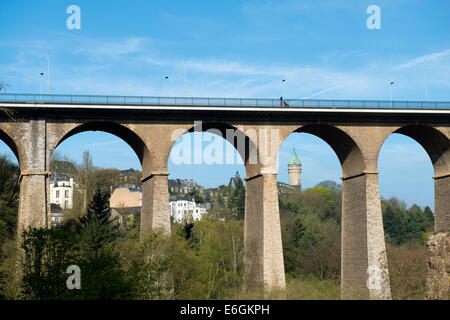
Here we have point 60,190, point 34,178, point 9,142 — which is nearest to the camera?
point 34,178

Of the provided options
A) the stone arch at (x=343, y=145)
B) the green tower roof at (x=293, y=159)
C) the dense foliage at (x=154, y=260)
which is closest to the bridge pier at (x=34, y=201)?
the dense foliage at (x=154, y=260)

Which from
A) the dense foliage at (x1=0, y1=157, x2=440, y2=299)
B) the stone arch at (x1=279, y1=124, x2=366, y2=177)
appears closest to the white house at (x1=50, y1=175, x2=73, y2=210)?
the dense foliage at (x1=0, y1=157, x2=440, y2=299)

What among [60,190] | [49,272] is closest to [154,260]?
[49,272]

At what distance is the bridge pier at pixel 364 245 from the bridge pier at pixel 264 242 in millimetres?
4138

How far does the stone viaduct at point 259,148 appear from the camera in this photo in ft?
92.5

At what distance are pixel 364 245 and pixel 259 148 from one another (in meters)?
7.10

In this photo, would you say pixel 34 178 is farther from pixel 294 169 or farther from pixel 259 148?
pixel 294 169

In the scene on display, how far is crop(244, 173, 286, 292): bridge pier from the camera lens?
1139 inches

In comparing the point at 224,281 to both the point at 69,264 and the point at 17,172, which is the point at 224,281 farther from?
the point at 17,172

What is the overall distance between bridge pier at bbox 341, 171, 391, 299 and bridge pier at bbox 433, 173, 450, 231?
4.35 metres

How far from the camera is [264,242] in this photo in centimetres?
2902

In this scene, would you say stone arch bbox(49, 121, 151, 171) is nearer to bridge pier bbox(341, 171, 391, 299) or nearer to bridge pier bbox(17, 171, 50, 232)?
bridge pier bbox(17, 171, 50, 232)
